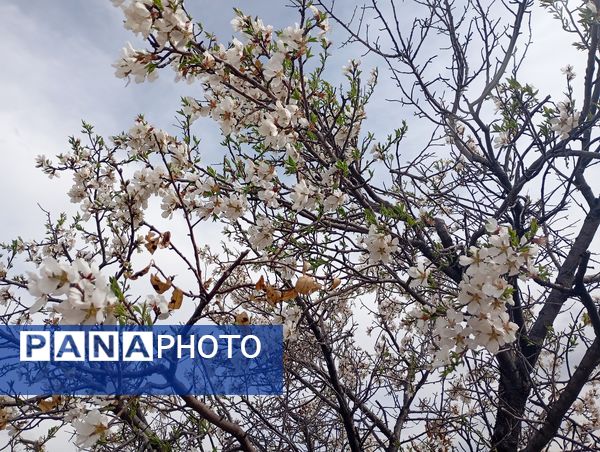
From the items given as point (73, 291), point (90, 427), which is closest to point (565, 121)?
point (73, 291)

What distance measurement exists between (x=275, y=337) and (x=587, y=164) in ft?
10.3

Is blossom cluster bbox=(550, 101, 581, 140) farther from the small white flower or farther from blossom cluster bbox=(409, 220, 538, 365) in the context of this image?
the small white flower

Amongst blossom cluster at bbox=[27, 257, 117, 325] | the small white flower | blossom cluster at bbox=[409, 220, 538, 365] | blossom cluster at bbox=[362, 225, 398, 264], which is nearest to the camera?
blossom cluster at bbox=[27, 257, 117, 325]

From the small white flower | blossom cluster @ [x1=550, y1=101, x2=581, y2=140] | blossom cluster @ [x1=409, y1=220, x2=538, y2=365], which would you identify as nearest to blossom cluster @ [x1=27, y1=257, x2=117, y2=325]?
the small white flower

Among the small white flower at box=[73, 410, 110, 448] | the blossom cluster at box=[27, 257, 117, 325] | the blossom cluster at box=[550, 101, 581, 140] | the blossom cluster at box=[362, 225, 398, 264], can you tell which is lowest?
the small white flower at box=[73, 410, 110, 448]

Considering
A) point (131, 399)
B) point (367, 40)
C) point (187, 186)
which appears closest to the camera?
point (131, 399)

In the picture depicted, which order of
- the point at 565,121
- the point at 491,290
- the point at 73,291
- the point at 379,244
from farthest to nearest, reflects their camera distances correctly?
the point at 565,121 < the point at 379,244 < the point at 491,290 < the point at 73,291

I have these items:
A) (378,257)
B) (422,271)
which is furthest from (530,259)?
(378,257)

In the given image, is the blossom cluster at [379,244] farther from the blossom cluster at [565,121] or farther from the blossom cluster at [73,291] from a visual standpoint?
the blossom cluster at [565,121]

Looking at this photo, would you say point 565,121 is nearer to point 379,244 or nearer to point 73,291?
point 379,244

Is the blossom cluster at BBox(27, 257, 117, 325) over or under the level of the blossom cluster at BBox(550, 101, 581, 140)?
under

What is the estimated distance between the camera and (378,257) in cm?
266

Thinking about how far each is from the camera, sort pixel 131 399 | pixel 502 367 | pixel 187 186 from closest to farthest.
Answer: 1. pixel 131 399
2. pixel 187 186
3. pixel 502 367

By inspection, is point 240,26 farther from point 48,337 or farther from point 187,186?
point 48,337
